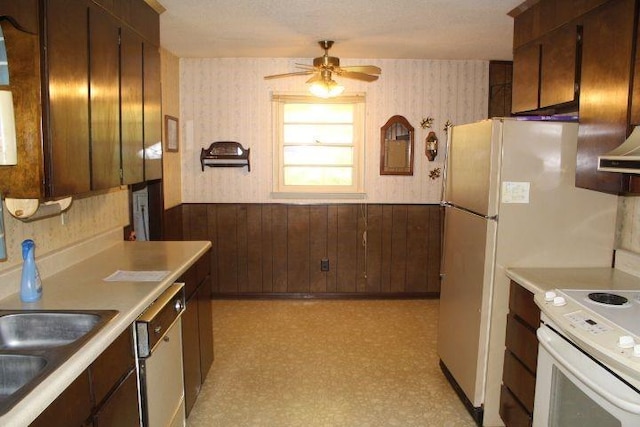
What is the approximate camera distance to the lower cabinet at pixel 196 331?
259 cm

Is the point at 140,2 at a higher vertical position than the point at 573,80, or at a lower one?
higher

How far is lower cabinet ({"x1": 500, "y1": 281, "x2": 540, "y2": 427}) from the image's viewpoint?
224 cm

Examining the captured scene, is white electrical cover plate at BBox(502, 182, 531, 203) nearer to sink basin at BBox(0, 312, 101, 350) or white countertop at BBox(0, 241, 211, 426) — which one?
white countertop at BBox(0, 241, 211, 426)

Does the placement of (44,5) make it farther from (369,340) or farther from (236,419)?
(369,340)

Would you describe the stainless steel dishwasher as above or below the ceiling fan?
below

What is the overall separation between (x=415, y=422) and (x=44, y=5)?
8.94 ft

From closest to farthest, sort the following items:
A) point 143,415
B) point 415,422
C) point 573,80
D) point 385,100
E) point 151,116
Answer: point 143,415
point 573,80
point 415,422
point 151,116
point 385,100

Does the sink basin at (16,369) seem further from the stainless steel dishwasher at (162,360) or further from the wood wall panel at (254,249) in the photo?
the wood wall panel at (254,249)

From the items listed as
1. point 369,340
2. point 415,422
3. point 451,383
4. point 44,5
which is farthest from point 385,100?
point 44,5

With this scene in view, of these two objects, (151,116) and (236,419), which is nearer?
(236,419)

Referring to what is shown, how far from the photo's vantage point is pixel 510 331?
2.49 m

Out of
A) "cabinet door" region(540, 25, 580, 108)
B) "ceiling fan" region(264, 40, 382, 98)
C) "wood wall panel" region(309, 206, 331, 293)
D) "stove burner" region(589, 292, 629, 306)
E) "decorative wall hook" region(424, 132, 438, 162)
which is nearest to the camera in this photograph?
"stove burner" region(589, 292, 629, 306)

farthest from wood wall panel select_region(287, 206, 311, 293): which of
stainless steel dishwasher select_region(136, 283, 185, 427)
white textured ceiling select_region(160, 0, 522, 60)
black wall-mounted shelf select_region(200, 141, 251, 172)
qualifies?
stainless steel dishwasher select_region(136, 283, 185, 427)

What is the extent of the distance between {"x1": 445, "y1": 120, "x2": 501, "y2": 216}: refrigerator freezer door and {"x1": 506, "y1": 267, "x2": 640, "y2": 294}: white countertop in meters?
0.37
